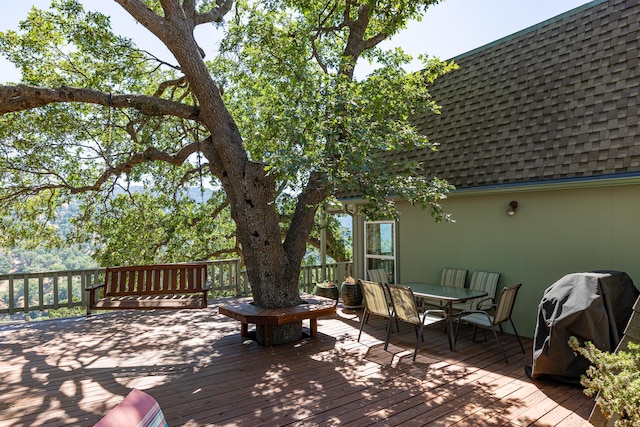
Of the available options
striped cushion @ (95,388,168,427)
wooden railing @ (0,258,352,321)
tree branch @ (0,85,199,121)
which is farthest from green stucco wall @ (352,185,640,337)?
wooden railing @ (0,258,352,321)

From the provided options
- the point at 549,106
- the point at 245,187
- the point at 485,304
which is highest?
the point at 549,106

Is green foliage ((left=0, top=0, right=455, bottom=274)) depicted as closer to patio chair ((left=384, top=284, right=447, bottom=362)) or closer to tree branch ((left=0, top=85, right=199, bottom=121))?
tree branch ((left=0, top=85, right=199, bottom=121))

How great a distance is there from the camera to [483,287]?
5953 mm

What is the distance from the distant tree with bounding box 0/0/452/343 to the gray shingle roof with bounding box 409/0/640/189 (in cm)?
84

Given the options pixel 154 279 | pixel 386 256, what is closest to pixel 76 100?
pixel 154 279

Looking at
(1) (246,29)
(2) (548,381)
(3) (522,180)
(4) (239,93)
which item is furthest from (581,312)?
(4) (239,93)

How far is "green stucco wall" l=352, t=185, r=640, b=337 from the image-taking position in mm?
4777

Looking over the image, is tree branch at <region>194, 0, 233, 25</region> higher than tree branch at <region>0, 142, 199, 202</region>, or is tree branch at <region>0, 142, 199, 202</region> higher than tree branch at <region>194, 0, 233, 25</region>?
tree branch at <region>194, 0, 233, 25</region>

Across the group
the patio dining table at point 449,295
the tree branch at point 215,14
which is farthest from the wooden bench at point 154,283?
the tree branch at point 215,14

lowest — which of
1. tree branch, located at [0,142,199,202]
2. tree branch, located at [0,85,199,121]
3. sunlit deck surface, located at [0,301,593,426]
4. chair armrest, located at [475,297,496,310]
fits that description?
sunlit deck surface, located at [0,301,593,426]

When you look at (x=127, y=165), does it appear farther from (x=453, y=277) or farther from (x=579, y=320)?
(x=579, y=320)

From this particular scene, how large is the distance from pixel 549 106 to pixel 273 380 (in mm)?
5250

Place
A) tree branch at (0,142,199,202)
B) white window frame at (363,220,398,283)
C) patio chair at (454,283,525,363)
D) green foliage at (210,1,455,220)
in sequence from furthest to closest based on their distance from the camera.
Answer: white window frame at (363,220,398,283), tree branch at (0,142,199,202), patio chair at (454,283,525,363), green foliage at (210,1,455,220)

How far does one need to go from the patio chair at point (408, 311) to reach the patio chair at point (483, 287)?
0.92 m
